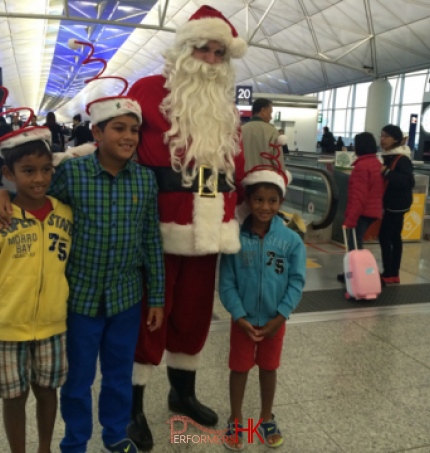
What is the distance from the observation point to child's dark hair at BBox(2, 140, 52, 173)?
5.74 ft

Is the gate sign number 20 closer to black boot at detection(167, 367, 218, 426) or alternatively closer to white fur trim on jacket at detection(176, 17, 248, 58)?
white fur trim on jacket at detection(176, 17, 248, 58)

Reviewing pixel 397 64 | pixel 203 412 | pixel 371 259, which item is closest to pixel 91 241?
pixel 203 412

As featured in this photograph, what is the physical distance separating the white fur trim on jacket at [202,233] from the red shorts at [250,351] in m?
0.42

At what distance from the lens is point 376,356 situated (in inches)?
132

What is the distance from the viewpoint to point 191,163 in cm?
219

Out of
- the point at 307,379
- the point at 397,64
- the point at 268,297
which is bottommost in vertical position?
the point at 307,379

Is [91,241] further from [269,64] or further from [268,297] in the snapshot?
[269,64]

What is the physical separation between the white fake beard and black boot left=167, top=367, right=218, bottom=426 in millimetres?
1068

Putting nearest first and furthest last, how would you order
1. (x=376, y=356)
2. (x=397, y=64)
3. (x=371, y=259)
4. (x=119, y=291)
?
(x=119, y=291), (x=376, y=356), (x=371, y=259), (x=397, y=64)

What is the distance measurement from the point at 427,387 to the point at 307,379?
29.2 inches

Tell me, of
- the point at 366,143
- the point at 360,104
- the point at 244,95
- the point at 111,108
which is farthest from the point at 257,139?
the point at 360,104

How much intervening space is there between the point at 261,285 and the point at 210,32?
3.98 ft

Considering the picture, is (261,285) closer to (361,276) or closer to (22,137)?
(22,137)

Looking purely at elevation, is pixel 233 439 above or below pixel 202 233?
below
